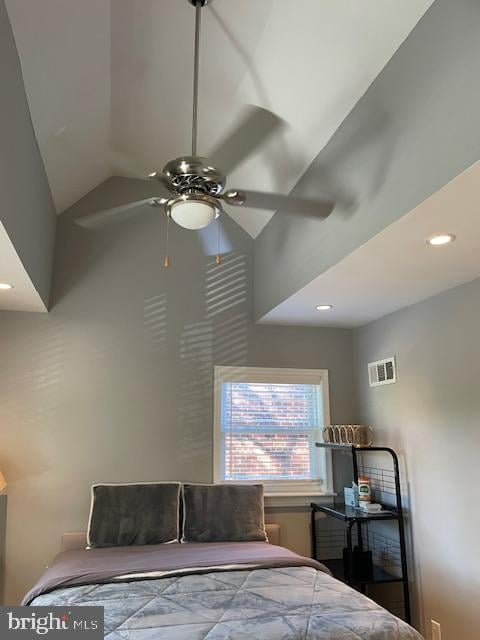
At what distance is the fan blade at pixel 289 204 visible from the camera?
3.10 metres

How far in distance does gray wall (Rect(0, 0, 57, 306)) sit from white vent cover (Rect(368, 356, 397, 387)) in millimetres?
2709

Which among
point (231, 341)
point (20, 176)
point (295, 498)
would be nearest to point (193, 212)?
point (20, 176)

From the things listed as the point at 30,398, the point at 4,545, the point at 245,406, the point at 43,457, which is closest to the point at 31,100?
the point at 30,398

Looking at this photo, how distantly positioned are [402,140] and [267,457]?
112 inches

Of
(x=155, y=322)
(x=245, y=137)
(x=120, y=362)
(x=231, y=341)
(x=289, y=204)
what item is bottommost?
(x=120, y=362)

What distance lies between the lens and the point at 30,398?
12.2 ft

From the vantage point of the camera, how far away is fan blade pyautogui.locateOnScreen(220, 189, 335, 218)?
3097 mm


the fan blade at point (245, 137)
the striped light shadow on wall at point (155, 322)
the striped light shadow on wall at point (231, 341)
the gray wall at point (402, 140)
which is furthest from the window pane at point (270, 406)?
the fan blade at point (245, 137)

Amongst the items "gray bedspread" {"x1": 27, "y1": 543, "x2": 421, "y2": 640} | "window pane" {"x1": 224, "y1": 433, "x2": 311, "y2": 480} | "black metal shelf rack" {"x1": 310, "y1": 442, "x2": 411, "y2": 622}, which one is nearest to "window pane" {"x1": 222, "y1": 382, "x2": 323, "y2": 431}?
"window pane" {"x1": 224, "y1": 433, "x2": 311, "y2": 480}

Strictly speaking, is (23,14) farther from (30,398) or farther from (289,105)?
(30,398)

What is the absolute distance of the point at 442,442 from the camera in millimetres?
3199

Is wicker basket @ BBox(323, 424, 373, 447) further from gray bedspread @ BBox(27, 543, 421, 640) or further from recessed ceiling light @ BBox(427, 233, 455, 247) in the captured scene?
recessed ceiling light @ BBox(427, 233, 455, 247)

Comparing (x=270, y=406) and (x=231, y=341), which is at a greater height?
(x=231, y=341)

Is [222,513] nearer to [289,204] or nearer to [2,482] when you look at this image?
[2,482]
